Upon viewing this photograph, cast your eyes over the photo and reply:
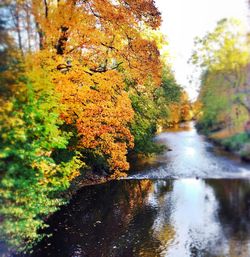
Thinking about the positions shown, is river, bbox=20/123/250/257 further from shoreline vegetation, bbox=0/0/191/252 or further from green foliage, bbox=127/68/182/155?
green foliage, bbox=127/68/182/155

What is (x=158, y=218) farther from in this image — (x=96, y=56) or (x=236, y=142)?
(x=236, y=142)

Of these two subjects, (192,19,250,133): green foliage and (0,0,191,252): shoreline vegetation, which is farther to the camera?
(192,19,250,133): green foliage

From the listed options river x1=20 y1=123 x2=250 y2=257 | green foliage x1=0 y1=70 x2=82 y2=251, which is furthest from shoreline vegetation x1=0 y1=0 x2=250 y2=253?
river x1=20 y1=123 x2=250 y2=257

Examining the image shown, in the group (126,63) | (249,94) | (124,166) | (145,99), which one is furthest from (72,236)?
(249,94)

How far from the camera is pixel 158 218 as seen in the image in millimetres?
15789

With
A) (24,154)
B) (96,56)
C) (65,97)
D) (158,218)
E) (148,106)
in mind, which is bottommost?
(158,218)

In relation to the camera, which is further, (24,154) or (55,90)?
(55,90)

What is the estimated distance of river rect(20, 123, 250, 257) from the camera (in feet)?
41.5

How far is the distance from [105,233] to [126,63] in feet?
24.9

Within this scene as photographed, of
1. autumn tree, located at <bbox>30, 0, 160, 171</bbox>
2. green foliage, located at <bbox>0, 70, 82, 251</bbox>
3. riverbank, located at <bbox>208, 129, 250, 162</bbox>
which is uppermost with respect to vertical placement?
autumn tree, located at <bbox>30, 0, 160, 171</bbox>

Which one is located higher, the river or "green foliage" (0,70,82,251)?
"green foliage" (0,70,82,251)

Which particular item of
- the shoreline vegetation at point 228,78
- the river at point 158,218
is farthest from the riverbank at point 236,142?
the river at point 158,218

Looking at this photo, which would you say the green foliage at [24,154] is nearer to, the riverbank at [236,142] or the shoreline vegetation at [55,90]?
the shoreline vegetation at [55,90]

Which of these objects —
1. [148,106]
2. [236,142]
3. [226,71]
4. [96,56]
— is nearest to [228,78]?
[226,71]
